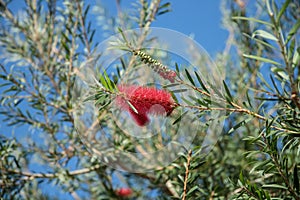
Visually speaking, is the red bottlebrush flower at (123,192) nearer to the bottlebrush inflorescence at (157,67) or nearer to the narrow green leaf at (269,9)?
the bottlebrush inflorescence at (157,67)

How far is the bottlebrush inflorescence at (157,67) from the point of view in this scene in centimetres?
61

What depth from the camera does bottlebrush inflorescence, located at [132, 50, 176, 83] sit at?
61 centimetres

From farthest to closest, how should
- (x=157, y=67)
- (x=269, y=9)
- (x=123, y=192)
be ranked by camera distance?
(x=123, y=192) → (x=157, y=67) → (x=269, y=9)

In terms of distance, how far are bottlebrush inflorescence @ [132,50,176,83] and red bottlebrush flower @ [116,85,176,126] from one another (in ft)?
0.09

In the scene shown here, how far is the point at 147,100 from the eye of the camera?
2.06ft

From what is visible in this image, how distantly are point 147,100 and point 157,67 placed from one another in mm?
53

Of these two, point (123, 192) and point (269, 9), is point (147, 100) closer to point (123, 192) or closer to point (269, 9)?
point (269, 9)

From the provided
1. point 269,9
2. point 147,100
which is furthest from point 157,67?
point 269,9

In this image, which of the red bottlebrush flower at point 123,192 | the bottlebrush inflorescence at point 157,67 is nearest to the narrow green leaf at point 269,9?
the bottlebrush inflorescence at point 157,67

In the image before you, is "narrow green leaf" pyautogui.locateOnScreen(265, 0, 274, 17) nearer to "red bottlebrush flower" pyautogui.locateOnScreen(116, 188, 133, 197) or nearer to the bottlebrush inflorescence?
the bottlebrush inflorescence

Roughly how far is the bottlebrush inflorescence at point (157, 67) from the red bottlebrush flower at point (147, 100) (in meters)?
0.03

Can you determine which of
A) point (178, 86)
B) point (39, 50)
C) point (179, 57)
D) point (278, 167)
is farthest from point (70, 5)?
point (278, 167)

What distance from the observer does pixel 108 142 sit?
128 cm

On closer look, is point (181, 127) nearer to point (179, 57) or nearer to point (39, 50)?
point (179, 57)
